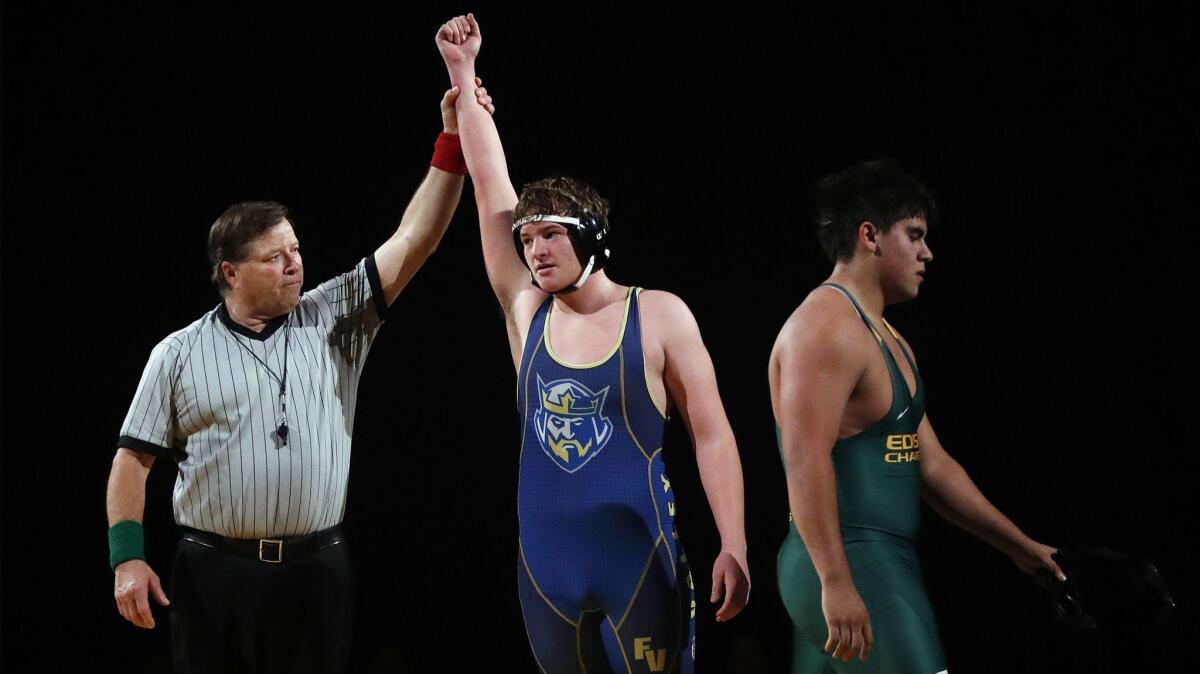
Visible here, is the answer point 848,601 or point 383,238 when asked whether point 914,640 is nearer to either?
point 848,601

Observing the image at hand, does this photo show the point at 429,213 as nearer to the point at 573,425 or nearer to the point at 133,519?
the point at 573,425

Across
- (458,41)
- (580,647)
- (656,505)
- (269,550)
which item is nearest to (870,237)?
(656,505)

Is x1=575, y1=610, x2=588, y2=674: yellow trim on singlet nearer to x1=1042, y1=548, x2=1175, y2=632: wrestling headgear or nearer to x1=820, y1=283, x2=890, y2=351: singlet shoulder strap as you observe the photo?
x1=820, y1=283, x2=890, y2=351: singlet shoulder strap

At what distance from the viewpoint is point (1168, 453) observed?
13.0ft

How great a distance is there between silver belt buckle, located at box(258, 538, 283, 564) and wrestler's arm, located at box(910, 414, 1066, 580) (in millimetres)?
1424

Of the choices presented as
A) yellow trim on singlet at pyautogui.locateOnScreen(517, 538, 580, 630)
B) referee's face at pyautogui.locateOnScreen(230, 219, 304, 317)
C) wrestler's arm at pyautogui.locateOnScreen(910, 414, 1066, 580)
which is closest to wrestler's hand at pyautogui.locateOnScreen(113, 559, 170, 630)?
referee's face at pyautogui.locateOnScreen(230, 219, 304, 317)

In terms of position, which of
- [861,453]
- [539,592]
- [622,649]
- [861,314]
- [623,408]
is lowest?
[622,649]

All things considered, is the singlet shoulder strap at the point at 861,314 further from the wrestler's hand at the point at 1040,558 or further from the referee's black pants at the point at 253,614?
the referee's black pants at the point at 253,614

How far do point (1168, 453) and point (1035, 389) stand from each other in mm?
449

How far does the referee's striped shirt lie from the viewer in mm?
2756

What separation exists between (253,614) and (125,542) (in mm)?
322

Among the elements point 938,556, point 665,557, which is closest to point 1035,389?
point 938,556

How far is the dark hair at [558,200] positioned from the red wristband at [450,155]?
0.40 m

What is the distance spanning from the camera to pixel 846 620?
2217 millimetres
